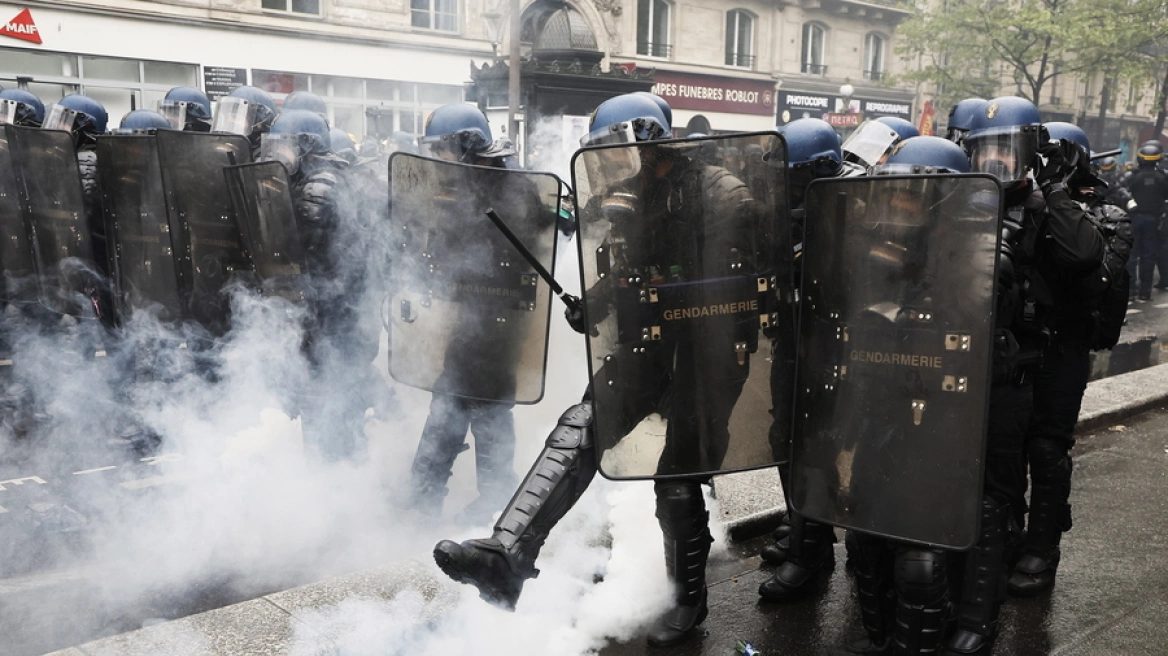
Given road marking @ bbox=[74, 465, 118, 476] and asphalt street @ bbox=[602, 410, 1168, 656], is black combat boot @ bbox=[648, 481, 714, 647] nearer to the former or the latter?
asphalt street @ bbox=[602, 410, 1168, 656]

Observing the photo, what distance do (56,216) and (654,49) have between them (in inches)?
866

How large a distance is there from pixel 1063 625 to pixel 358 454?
329 centimetres

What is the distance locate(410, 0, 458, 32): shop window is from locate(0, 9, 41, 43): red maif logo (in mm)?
6355

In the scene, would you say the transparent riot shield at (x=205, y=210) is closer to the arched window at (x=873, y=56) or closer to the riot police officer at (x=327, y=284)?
the riot police officer at (x=327, y=284)

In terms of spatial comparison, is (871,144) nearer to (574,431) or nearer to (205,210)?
(574,431)

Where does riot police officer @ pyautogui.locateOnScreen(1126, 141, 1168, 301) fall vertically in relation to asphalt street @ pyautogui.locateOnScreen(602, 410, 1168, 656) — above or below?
above

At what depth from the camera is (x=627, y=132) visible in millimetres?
3508

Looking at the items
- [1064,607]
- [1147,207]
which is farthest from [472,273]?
[1147,207]

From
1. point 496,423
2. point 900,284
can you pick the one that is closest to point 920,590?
point 900,284

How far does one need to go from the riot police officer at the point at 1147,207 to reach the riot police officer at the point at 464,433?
10.1 m

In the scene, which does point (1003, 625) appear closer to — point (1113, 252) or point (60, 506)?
point (1113, 252)

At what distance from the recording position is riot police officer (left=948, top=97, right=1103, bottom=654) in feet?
10.5

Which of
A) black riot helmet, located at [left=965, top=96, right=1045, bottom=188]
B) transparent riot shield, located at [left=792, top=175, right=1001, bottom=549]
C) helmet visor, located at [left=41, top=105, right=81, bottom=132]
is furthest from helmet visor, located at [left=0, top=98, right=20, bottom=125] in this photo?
black riot helmet, located at [left=965, top=96, right=1045, bottom=188]

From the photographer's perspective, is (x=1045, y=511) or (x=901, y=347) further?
(x=1045, y=511)
